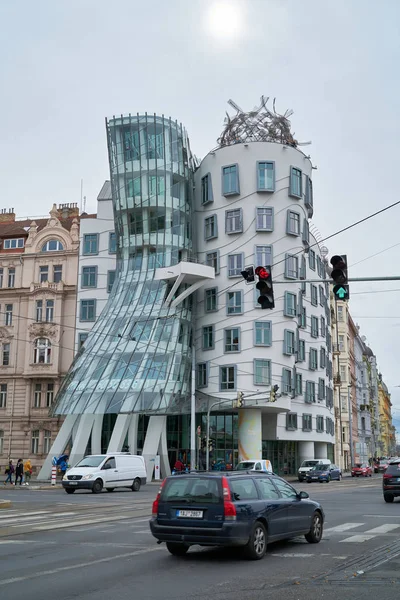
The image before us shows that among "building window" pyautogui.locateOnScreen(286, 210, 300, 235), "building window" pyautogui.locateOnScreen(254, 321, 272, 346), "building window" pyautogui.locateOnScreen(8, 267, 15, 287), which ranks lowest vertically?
"building window" pyautogui.locateOnScreen(254, 321, 272, 346)

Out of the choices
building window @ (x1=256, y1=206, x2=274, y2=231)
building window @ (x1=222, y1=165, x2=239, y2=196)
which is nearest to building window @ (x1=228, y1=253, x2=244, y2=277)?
building window @ (x1=256, y1=206, x2=274, y2=231)

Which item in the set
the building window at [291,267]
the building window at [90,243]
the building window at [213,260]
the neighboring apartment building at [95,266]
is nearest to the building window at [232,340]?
the building window at [213,260]

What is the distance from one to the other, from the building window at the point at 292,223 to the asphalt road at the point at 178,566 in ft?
133

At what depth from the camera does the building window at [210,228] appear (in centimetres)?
5741

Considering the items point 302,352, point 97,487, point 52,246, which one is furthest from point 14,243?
point 97,487

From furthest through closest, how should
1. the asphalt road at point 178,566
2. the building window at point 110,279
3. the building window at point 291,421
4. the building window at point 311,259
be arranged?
the building window at point 311,259
the building window at point 110,279
the building window at point 291,421
the asphalt road at point 178,566

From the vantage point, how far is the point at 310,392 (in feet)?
195

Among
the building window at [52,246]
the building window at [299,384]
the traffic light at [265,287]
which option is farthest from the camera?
the building window at [52,246]

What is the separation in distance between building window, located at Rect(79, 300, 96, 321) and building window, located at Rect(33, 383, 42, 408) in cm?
670

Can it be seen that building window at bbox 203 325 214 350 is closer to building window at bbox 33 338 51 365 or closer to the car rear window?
building window at bbox 33 338 51 365

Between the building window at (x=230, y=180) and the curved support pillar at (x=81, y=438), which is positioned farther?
the building window at (x=230, y=180)

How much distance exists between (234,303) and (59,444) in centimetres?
1674

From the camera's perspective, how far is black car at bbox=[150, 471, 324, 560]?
11.1 m

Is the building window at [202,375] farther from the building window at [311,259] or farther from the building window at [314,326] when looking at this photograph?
the building window at [311,259]
